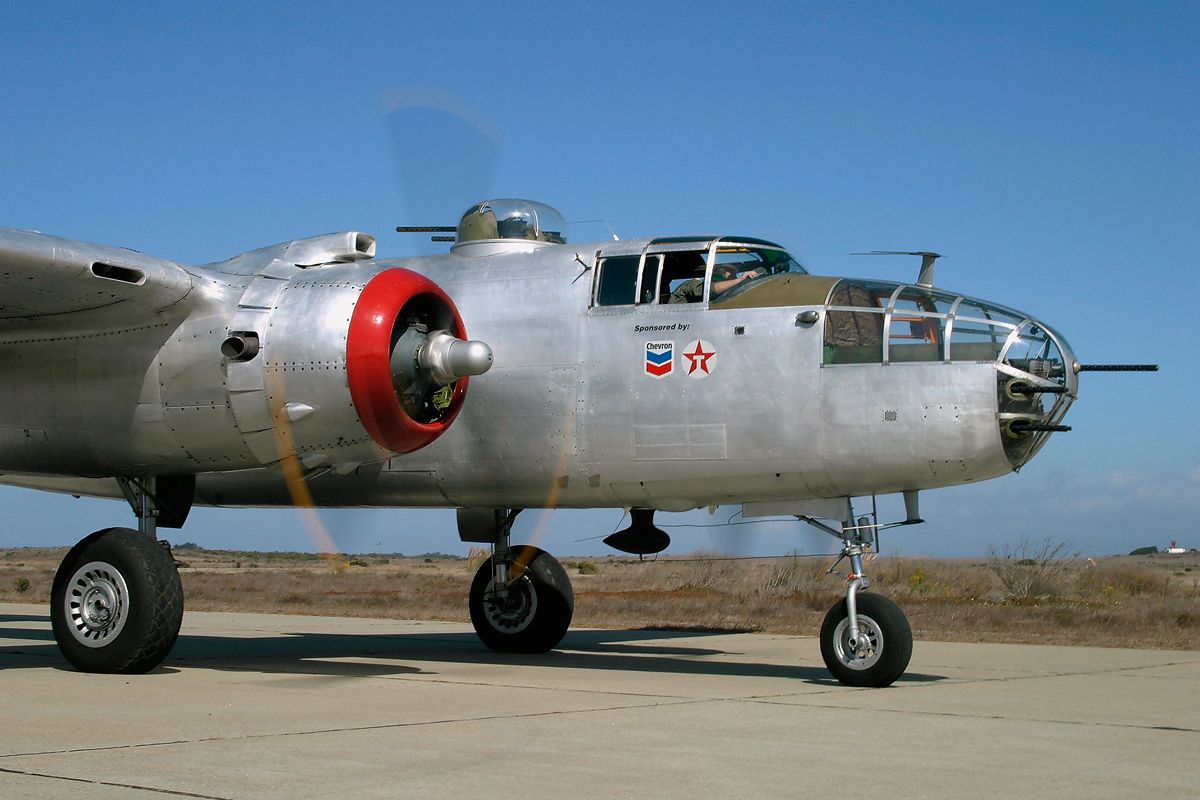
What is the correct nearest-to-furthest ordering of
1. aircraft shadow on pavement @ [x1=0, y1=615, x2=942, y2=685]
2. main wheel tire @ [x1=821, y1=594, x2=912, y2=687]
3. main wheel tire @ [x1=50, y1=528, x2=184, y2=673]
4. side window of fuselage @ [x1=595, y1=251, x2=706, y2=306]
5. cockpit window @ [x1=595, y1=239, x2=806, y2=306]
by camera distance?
main wheel tire @ [x1=821, y1=594, x2=912, y2=687], main wheel tire @ [x1=50, y1=528, x2=184, y2=673], cockpit window @ [x1=595, y1=239, x2=806, y2=306], side window of fuselage @ [x1=595, y1=251, x2=706, y2=306], aircraft shadow on pavement @ [x1=0, y1=615, x2=942, y2=685]

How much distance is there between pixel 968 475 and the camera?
1120 centimetres

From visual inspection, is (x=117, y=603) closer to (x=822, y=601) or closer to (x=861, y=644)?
(x=861, y=644)

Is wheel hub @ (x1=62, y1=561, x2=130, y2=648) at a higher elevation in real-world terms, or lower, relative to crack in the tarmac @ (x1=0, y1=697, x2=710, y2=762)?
higher

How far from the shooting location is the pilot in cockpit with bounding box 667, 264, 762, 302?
12205 mm

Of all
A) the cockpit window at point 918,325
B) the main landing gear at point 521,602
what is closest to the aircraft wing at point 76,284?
the main landing gear at point 521,602

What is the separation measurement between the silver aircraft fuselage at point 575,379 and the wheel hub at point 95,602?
1.11m

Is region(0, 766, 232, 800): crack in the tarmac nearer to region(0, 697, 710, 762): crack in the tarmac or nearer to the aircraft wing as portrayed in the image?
region(0, 697, 710, 762): crack in the tarmac

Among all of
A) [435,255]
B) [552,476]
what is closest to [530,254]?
[435,255]

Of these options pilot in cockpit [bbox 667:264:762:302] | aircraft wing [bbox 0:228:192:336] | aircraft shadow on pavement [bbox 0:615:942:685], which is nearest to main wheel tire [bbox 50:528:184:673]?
aircraft shadow on pavement [bbox 0:615:942:685]

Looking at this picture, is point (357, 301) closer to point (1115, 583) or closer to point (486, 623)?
point (486, 623)

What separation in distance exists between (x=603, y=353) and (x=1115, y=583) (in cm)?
2142

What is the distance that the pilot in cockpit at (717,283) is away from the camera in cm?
1220

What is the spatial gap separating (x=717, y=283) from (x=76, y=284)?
225 inches

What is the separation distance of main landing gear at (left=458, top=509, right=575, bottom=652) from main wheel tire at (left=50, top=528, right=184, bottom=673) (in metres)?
4.50
